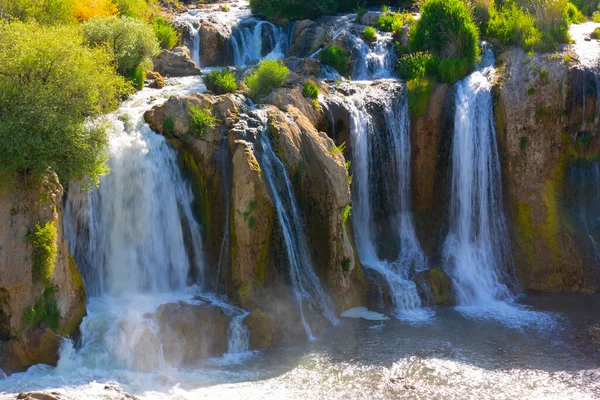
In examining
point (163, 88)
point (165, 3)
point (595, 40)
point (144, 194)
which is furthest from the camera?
point (165, 3)

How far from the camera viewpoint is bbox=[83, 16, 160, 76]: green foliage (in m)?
21.6

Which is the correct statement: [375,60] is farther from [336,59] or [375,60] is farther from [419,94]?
[419,94]

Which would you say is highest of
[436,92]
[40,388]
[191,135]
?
[436,92]

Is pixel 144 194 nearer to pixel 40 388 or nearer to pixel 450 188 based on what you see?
pixel 40 388

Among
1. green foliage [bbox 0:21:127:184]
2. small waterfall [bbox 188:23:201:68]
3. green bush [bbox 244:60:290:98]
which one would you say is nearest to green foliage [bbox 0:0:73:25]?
green foliage [bbox 0:21:127:184]

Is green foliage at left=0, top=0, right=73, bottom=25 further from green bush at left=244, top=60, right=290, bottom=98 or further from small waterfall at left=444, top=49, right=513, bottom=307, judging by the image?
small waterfall at left=444, top=49, right=513, bottom=307

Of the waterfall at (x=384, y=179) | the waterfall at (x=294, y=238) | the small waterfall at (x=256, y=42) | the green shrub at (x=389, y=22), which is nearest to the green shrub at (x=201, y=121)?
the waterfall at (x=294, y=238)

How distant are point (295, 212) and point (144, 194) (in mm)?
3791

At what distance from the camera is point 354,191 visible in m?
20.9

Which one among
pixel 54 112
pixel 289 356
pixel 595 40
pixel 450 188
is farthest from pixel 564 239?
pixel 54 112

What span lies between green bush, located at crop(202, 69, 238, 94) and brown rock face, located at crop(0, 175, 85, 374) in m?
6.50

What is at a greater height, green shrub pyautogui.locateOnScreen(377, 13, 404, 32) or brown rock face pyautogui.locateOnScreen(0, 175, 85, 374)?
green shrub pyautogui.locateOnScreen(377, 13, 404, 32)

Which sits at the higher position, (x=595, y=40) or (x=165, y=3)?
(x=165, y=3)

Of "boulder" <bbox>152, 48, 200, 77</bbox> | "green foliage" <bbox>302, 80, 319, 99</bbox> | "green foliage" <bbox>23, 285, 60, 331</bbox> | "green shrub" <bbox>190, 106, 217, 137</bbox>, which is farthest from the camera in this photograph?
"boulder" <bbox>152, 48, 200, 77</bbox>
